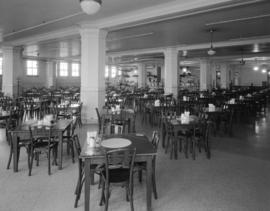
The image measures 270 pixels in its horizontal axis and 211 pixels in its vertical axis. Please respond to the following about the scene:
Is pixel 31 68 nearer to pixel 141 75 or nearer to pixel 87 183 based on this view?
pixel 141 75

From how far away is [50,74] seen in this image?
706 inches

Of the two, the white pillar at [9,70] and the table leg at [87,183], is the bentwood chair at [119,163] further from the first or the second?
the white pillar at [9,70]

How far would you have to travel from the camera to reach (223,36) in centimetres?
937

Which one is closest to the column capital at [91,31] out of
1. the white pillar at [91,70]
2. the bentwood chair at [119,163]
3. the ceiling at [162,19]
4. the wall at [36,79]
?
the white pillar at [91,70]

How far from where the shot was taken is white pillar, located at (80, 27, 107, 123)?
24.5ft

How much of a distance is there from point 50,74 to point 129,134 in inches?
635

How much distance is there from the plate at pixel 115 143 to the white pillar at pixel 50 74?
16324 mm

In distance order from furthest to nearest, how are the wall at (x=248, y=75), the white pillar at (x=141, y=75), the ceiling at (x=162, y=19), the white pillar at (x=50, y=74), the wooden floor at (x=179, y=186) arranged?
the wall at (x=248, y=75) < the white pillar at (x=141, y=75) < the white pillar at (x=50, y=74) < the ceiling at (x=162, y=19) < the wooden floor at (x=179, y=186)

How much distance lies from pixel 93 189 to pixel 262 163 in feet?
9.37

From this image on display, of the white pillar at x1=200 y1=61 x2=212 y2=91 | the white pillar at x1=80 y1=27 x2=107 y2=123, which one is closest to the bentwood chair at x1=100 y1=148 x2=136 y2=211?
the white pillar at x1=80 y1=27 x2=107 y2=123

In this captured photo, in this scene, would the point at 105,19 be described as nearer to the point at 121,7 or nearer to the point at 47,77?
the point at 121,7

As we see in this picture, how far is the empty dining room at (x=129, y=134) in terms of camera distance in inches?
105

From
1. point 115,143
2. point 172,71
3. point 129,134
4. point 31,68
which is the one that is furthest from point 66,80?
point 115,143

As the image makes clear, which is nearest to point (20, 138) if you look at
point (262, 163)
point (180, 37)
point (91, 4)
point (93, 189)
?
point (93, 189)
